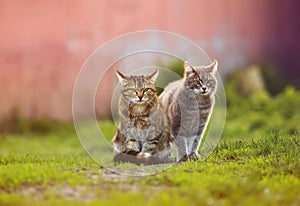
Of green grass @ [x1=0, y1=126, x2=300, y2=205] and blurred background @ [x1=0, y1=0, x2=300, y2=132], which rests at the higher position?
blurred background @ [x1=0, y1=0, x2=300, y2=132]

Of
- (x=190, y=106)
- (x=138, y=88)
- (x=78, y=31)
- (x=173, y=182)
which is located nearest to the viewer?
(x=173, y=182)

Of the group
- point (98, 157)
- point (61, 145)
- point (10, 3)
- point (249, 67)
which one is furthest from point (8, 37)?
point (249, 67)

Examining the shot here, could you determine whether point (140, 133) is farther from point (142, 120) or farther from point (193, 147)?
point (193, 147)

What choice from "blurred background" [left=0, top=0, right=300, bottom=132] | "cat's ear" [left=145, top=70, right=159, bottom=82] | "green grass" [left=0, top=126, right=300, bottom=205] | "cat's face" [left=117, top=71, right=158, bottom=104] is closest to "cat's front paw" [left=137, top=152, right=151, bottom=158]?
"green grass" [left=0, top=126, right=300, bottom=205]

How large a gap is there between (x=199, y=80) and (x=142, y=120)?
1.45 ft

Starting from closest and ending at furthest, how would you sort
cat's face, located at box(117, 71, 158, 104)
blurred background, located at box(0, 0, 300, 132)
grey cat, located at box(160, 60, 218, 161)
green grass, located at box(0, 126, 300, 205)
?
green grass, located at box(0, 126, 300, 205) → cat's face, located at box(117, 71, 158, 104) → grey cat, located at box(160, 60, 218, 161) → blurred background, located at box(0, 0, 300, 132)

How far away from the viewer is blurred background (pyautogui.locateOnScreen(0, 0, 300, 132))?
4.59 meters

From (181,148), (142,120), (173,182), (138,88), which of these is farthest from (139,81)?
(173,182)

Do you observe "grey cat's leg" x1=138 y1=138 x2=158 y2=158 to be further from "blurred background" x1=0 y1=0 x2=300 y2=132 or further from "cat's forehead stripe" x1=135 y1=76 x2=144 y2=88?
"blurred background" x1=0 y1=0 x2=300 y2=132

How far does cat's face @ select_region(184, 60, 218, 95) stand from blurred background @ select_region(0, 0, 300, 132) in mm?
1232

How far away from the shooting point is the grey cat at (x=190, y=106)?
338 centimetres

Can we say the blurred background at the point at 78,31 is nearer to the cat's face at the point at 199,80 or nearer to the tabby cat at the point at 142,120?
the cat's face at the point at 199,80

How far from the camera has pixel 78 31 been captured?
15.2 feet

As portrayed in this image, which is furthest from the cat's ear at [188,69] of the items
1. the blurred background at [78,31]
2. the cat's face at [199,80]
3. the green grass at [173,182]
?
the blurred background at [78,31]
